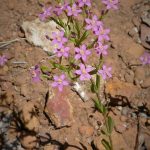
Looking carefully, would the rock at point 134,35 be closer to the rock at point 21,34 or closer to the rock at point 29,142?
the rock at point 21,34

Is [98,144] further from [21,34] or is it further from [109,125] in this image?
[21,34]

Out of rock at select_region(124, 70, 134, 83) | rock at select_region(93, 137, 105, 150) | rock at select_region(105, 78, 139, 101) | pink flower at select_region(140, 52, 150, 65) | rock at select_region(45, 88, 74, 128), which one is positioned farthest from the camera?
pink flower at select_region(140, 52, 150, 65)

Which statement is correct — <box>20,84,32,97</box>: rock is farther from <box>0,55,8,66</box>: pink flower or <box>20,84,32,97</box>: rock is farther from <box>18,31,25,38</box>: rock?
<box>18,31,25,38</box>: rock

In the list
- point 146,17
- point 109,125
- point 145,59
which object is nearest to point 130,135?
point 109,125

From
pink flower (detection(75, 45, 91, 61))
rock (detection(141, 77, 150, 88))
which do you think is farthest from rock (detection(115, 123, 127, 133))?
pink flower (detection(75, 45, 91, 61))

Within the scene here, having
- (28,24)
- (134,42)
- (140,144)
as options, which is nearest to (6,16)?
(28,24)

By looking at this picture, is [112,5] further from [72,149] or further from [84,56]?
[72,149]

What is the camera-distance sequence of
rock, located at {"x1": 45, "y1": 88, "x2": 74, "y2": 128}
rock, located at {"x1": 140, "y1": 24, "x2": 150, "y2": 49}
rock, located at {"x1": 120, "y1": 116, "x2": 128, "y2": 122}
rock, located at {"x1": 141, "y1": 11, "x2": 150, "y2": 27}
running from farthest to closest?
1. rock, located at {"x1": 141, "y1": 11, "x2": 150, "y2": 27}
2. rock, located at {"x1": 140, "y1": 24, "x2": 150, "y2": 49}
3. rock, located at {"x1": 120, "y1": 116, "x2": 128, "y2": 122}
4. rock, located at {"x1": 45, "y1": 88, "x2": 74, "y2": 128}
